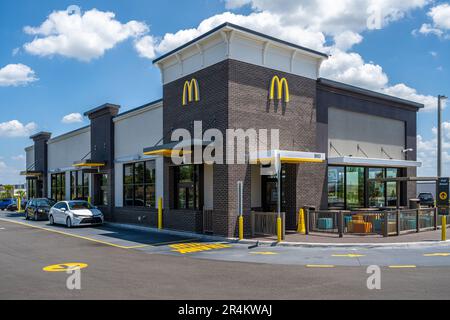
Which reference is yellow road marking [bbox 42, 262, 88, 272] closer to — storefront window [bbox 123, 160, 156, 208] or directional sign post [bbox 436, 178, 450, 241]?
storefront window [bbox 123, 160, 156, 208]

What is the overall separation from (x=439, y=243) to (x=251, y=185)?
7.76 metres

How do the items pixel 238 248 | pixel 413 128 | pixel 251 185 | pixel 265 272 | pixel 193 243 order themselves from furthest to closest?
pixel 413 128 < pixel 251 185 < pixel 193 243 < pixel 238 248 < pixel 265 272

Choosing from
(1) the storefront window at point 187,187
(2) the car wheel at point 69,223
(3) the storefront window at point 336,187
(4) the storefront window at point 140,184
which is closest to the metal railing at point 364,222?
(3) the storefront window at point 336,187

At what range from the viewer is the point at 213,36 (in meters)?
17.0

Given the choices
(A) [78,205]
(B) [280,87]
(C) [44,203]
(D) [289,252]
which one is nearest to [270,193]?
(B) [280,87]

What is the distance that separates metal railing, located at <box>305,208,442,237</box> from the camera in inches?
631

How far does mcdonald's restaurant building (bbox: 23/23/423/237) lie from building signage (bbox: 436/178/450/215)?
13.9 feet

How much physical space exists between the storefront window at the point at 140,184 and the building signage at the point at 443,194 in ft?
44.4

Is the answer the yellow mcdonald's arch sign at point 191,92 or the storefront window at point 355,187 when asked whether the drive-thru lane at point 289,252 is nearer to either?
the yellow mcdonald's arch sign at point 191,92

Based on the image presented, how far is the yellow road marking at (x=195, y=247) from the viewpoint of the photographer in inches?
544

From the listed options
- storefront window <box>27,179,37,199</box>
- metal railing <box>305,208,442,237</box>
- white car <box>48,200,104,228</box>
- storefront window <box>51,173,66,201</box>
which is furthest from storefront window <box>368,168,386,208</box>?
storefront window <box>27,179,37,199</box>

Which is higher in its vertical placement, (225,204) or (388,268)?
(225,204)

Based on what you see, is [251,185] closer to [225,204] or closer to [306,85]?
[225,204]
